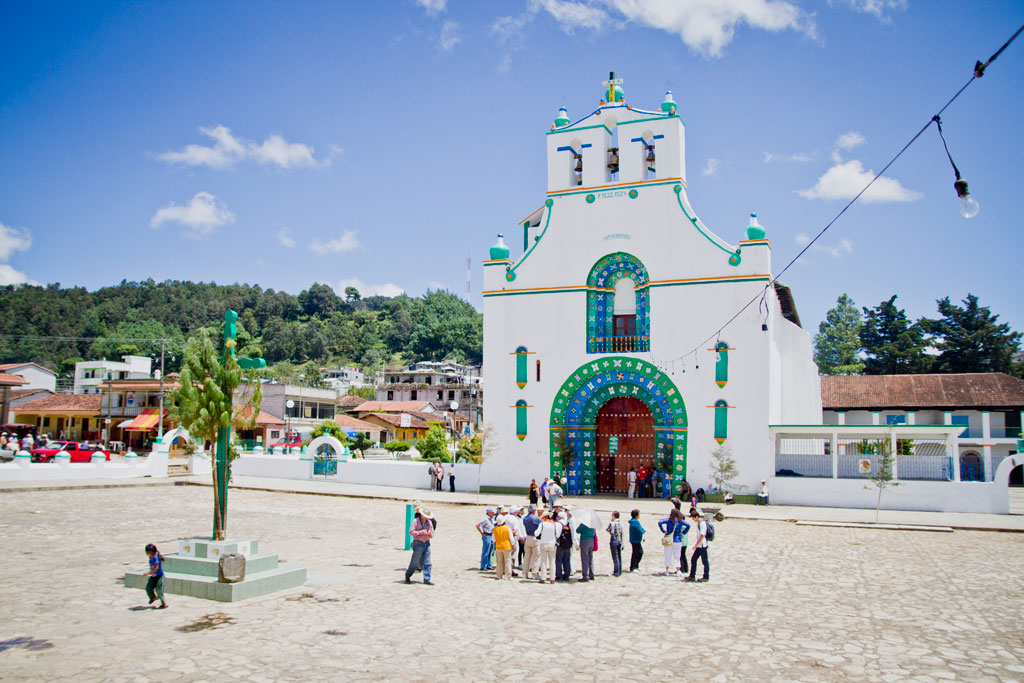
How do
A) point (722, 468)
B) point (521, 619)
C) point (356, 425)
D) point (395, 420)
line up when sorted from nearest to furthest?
1. point (521, 619)
2. point (722, 468)
3. point (356, 425)
4. point (395, 420)

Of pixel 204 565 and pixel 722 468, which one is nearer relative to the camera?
pixel 204 565

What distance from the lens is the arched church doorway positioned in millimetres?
28328

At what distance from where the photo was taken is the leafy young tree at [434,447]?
4147cm

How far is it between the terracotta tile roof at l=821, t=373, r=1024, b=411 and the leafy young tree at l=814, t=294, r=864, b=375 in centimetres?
4140

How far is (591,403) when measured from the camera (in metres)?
28.7

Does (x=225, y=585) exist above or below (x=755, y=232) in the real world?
below

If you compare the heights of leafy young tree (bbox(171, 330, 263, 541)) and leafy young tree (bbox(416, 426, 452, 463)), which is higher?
leafy young tree (bbox(171, 330, 263, 541))

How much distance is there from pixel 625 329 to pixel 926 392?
23.6 metres

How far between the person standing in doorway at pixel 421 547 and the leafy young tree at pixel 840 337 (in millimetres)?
79461

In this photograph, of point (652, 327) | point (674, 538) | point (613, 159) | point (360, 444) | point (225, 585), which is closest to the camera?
point (225, 585)

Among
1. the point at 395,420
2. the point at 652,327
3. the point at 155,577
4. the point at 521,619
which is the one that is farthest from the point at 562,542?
the point at 395,420

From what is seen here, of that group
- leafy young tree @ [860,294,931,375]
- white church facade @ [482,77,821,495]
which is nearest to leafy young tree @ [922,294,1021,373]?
leafy young tree @ [860,294,931,375]

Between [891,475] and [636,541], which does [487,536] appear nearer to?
[636,541]

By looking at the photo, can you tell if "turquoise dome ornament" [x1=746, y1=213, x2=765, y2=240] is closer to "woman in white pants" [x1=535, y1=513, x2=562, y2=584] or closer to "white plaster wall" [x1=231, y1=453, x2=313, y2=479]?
"woman in white pants" [x1=535, y1=513, x2=562, y2=584]
